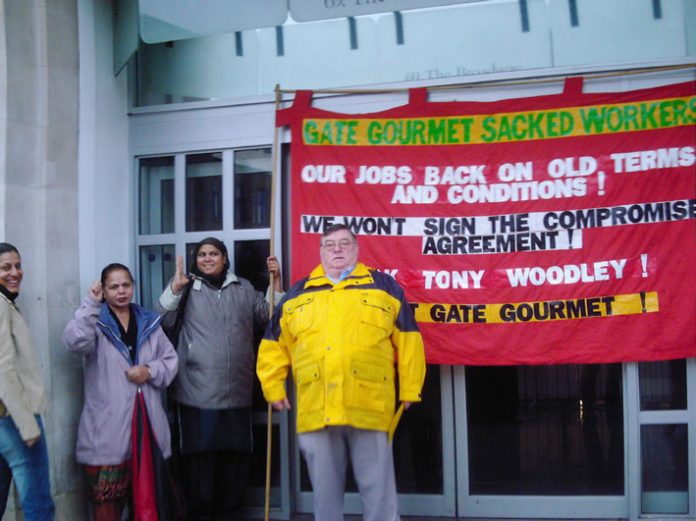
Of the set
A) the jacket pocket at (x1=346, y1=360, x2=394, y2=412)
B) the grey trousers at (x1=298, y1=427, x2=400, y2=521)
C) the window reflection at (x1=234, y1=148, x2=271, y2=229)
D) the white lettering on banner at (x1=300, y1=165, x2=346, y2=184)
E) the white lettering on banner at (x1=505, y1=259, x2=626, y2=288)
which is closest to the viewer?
the jacket pocket at (x1=346, y1=360, x2=394, y2=412)

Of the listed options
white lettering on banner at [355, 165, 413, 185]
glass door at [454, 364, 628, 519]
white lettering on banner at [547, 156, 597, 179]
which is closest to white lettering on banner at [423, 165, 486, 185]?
white lettering on banner at [355, 165, 413, 185]

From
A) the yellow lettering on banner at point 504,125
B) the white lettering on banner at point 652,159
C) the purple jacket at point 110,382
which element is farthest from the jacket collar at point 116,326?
the white lettering on banner at point 652,159

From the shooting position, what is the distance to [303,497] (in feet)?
16.7

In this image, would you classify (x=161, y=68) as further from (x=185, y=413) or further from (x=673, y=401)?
(x=673, y=401)

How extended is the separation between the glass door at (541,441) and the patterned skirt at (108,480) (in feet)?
6.73

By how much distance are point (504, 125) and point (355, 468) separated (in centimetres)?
224

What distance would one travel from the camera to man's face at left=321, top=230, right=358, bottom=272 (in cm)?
410

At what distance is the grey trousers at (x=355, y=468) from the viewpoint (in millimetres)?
4016

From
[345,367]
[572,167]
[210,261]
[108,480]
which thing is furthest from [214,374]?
[572,167]

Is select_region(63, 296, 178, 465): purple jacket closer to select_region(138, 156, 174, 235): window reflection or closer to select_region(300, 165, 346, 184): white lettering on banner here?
select_region(138, 156, 174, 235): window reflection

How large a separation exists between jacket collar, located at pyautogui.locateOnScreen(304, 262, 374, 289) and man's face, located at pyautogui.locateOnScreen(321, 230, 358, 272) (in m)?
0.05

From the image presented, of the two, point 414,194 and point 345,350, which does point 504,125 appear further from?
point 345,350

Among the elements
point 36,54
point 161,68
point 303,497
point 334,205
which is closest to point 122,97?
point 161,68

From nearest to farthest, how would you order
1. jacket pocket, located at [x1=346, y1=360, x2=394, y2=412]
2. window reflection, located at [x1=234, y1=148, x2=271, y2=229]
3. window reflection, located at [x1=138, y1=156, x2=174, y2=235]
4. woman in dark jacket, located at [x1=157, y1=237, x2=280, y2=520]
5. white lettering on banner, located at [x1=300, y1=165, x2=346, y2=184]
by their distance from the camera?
jacket pocket, located at [x1=346, y1=360, x2=394, y2=412], woman in dark jacket, located at [x1=157, y1=237, x2=280, y2=520], white lettering on banner, located at [x1=300, y1=165, x2=346, y2=184], window reflection, located at [x1=234, y1=148, x2=271, y2=229], window reflection, located at [x1=138, y1=156, x2=174, y2=235]
